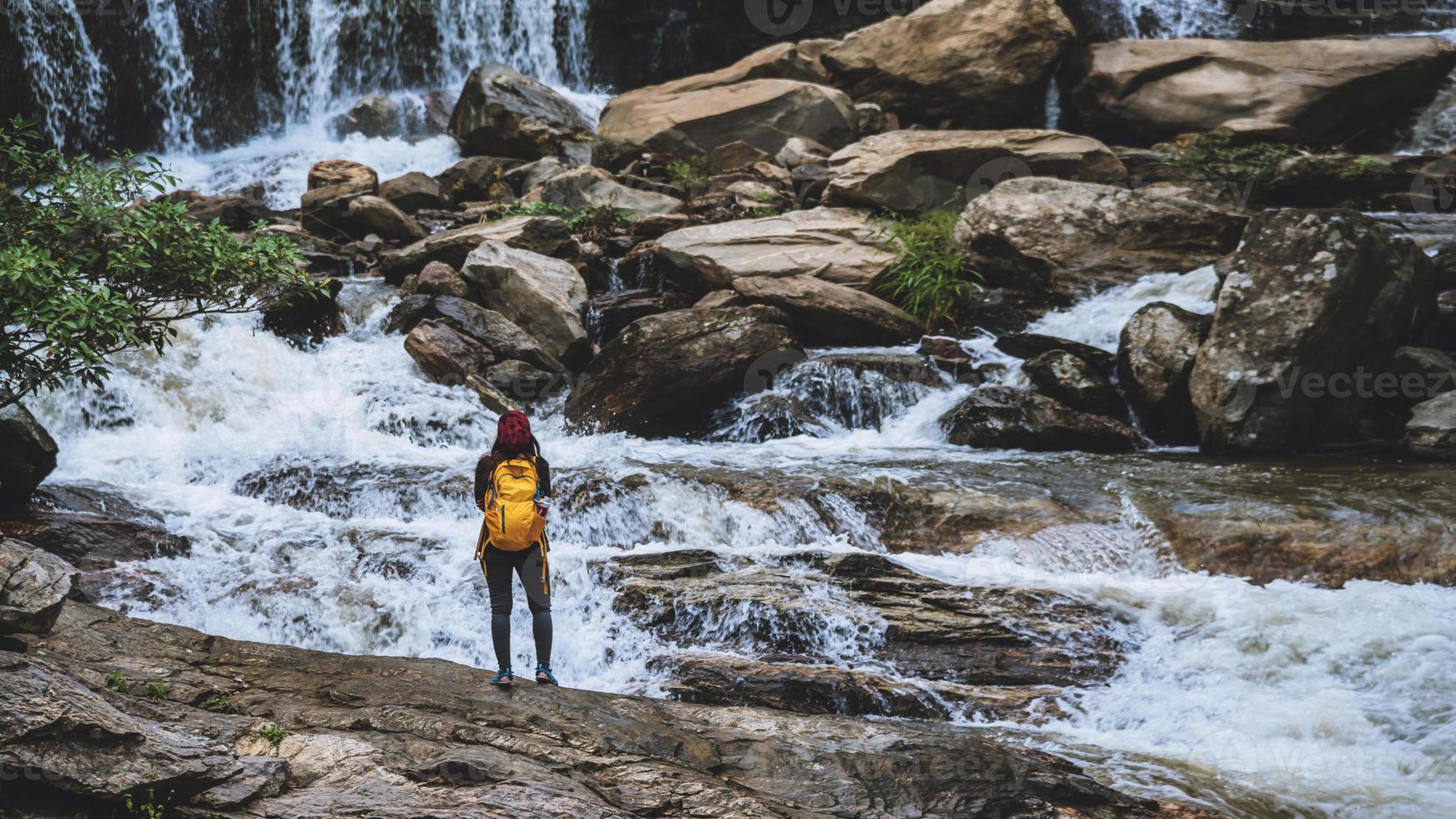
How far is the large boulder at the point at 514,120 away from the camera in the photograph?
1942 cm

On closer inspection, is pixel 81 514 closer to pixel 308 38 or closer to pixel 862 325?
pixel 862 325

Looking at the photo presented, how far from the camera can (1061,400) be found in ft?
34.3

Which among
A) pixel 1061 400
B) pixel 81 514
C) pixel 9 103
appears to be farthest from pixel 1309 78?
pixel 9 103

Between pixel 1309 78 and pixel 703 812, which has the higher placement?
pixel 1309 78

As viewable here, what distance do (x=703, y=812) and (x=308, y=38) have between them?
71.2 ft

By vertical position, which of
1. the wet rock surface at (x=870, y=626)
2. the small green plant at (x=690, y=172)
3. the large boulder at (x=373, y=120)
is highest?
the large boulder at (x=373, y=120)

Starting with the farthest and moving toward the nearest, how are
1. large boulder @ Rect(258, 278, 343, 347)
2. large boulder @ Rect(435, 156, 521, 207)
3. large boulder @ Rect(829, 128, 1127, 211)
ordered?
large boulder @ Rect(435, 156, 521, 207)
large boulder @ Rect(829, 128, 1127, 211)
large boulder @ Rect(258, 278, 343, 347)

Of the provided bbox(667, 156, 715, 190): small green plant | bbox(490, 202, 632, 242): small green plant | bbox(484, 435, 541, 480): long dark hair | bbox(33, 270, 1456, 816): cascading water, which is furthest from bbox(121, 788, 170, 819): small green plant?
bbox(667, 156, 715, 190): small green plant

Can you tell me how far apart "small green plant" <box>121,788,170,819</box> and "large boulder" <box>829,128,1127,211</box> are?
11.9 m

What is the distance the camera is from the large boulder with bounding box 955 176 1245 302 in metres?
12.5

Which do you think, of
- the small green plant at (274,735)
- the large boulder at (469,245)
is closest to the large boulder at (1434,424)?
the small green plant at (274,735)

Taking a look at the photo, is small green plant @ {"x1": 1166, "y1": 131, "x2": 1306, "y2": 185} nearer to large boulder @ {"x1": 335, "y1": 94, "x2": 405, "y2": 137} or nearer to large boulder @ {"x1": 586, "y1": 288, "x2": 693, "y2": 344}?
large boulder @ {"x1": 586, "y1": 288, "x2": 693, "y2": 344}

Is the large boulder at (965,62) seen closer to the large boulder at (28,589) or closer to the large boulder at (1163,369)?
the large boulder at (1163,369)

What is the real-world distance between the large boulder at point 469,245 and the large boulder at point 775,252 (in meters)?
1.50
